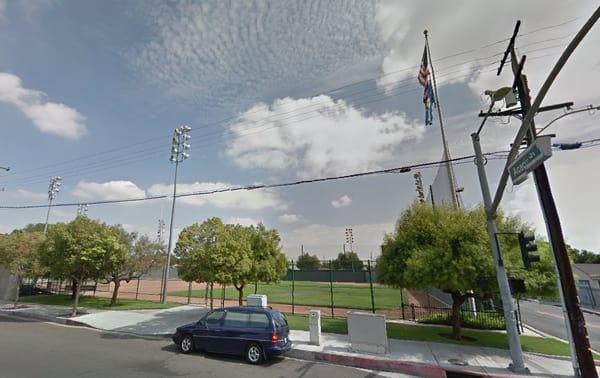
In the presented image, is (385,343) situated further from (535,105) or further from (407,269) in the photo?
(535,105)

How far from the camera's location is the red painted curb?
908 centimetres

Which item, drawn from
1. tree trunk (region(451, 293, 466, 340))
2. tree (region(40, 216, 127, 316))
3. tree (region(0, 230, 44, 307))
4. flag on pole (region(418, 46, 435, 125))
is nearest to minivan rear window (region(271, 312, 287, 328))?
tree trunk (region(451, 293, 466, 340))

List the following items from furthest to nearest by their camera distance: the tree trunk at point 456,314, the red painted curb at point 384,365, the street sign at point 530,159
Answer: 1. the tree trunk at point 456,314
2. the red painted curb at point 384,365
3. the street sign at point 530,159

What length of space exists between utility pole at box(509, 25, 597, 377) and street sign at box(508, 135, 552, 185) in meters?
1.39

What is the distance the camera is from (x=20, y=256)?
21906mm

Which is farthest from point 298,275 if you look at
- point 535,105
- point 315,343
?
point 535,105

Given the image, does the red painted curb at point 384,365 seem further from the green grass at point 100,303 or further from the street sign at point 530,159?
the green grass at point 100,303

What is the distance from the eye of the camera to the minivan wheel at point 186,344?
1109 centimetres

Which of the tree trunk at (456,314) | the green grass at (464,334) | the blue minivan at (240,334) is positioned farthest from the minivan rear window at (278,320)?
the tree trunk at (456,314)

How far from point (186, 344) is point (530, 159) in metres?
12.3

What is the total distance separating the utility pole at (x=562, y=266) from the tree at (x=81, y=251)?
75.0ft

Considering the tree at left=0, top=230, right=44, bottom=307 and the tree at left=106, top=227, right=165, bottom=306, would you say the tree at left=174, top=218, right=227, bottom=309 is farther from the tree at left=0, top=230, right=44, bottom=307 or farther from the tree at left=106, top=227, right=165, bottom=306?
the tree at left=0, top=230, right=44, bottom=307

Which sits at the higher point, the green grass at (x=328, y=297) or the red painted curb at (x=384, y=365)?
the green grass at (x=328, y=297)

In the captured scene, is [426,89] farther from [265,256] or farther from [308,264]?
[308,264]
